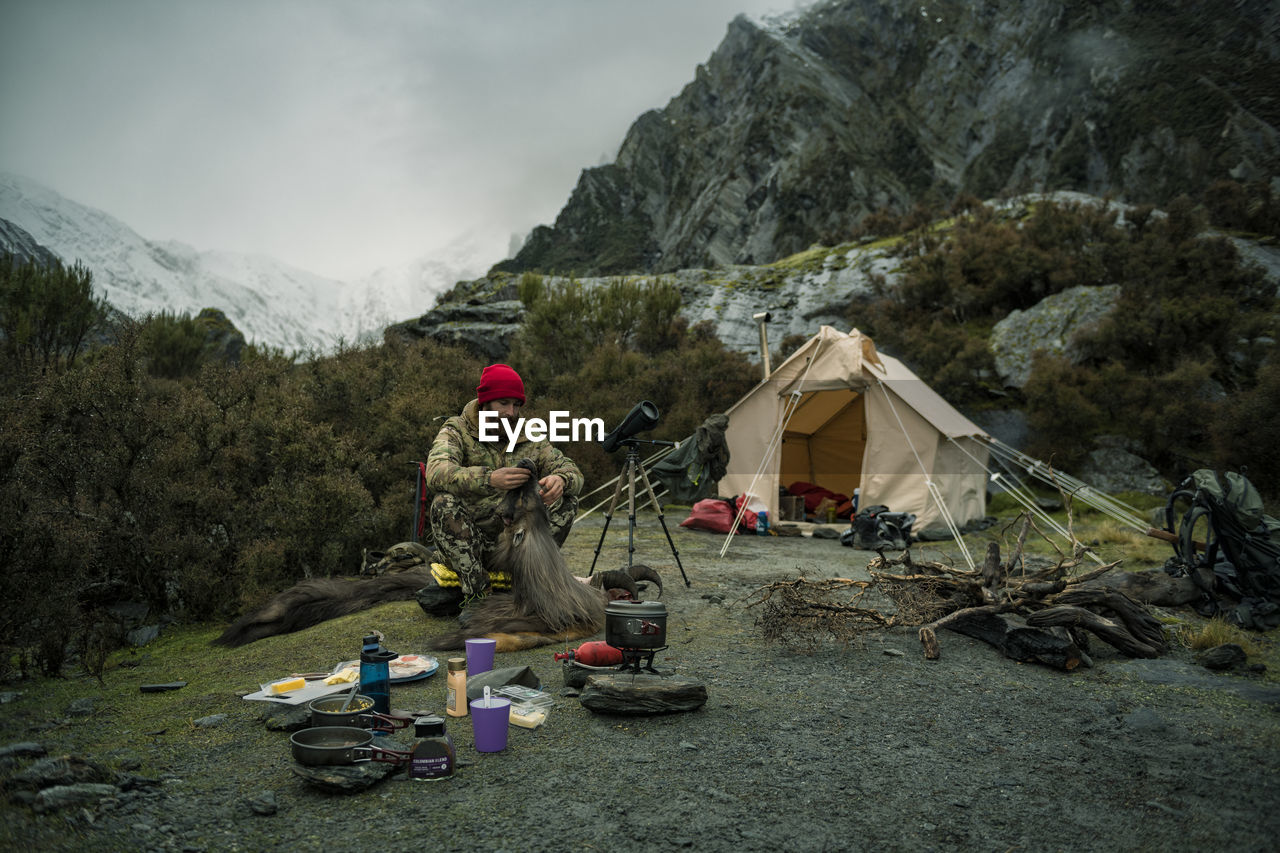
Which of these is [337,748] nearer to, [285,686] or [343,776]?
[343,776]

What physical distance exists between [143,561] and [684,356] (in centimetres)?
1188

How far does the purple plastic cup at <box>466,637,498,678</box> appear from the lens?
3.24 metres

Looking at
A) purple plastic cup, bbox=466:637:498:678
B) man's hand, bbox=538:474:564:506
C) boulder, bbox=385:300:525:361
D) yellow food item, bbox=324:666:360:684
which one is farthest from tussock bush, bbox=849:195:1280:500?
boulder, bbox=385:300:525:361

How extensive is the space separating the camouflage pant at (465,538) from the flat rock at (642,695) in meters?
1.58

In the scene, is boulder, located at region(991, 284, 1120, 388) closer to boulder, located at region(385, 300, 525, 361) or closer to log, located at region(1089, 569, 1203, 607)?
log, located at region(1089, 569, 1203, 607)

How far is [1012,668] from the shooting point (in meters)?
3.51

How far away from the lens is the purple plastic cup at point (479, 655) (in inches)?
128

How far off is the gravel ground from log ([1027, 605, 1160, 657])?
0.19 m

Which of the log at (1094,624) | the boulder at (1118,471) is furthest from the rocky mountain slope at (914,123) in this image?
the log at (1094,624)

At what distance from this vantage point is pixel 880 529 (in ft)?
26.3

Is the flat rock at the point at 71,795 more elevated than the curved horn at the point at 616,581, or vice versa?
the curved horn at the point at 616,581

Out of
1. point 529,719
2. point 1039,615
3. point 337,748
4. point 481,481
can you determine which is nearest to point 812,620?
point 1039,615

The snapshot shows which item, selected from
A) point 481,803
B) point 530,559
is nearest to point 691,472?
point 530,559

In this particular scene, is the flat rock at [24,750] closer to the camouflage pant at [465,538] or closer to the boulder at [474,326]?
the camouflage pant at [465,538]
